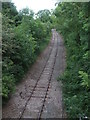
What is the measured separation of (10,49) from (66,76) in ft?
9.95

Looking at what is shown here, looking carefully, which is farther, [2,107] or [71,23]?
[71,23]

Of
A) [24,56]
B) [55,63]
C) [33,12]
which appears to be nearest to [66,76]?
[24,56]

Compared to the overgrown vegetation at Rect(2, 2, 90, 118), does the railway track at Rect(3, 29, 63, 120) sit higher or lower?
lower

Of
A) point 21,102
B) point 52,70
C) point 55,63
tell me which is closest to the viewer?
point 21,102

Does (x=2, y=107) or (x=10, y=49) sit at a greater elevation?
(x=10, y=49)

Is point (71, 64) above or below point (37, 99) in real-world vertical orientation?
above

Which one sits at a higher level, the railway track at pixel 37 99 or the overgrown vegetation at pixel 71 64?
the overgrown vegetation at pixel 71 64

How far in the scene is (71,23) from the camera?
13.5 m

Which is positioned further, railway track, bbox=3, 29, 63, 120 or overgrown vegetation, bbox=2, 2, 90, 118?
railway track, bbox=3, 29, 63, 120

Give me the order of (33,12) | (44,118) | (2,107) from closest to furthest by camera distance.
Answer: (44,118)
(2,107)
(33,12)

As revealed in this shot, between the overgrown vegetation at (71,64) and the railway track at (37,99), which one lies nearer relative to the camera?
the overgrown vegetation at (71,64)

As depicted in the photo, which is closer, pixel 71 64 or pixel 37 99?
pixel 37 99

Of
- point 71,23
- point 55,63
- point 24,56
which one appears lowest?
point 55,63

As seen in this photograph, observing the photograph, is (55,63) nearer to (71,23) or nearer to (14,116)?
(71,23)
